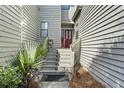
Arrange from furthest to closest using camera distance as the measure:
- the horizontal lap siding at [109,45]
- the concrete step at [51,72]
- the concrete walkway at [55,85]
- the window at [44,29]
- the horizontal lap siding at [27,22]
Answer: the window at [44,29]
the concrete step at [51,72]
the horizontal lap siding at [27,22]
the concrete walkway at [55,85]
the horizontal lap siding at [109,45]

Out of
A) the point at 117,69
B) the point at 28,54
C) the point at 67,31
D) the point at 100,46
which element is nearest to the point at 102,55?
the point at 100,46

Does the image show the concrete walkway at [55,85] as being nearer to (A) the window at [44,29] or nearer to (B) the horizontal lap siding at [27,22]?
(B) the horizontal lap siding at [27,22]

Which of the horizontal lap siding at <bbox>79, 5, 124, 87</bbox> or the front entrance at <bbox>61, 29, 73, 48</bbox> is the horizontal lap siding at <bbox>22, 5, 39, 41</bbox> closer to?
the horizontal lap siding at <bbox>79, 5, 124, 87</bbox>

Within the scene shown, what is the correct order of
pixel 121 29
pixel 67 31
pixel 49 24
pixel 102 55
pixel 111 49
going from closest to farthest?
pixel 121 29 → pixel 111 49 → pixel 102 55 → pixel 49 24 → pixel 67 31

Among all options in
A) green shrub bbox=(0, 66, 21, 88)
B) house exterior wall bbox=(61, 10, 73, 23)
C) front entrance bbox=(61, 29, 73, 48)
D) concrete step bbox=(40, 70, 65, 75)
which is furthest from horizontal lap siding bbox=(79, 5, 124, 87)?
front entrance bbox=(61, 29, 73, 48)

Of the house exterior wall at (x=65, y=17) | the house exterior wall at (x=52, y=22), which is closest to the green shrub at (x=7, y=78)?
the house exterior wall at (x=52, y=22)

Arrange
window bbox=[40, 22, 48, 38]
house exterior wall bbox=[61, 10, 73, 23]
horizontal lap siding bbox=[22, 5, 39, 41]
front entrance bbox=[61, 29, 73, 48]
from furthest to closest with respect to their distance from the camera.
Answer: front entrance bbox=[61, 29, 73, 48]
house exterior wall bbox=[61, 10, 73, 23]
window bbox=[40, 22, 48, 38]
horizontal lap siding bbox=[22, 5, 39, 41]

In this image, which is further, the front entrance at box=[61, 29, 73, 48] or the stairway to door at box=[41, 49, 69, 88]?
the front entrance at box=[61, 29, 73, 48]

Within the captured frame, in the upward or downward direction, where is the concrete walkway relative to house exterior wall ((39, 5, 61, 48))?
downward

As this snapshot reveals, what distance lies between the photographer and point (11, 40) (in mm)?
8086

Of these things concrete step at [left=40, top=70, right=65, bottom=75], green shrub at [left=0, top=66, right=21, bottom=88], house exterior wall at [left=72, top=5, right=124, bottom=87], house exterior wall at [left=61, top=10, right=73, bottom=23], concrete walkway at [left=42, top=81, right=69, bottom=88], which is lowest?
concrete walkway at [left=42, top=81, right=69, bottom=88]

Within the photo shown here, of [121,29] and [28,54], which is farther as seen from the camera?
[28,54]

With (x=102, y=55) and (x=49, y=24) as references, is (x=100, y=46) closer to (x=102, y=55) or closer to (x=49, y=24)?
(x=102, y=55)
